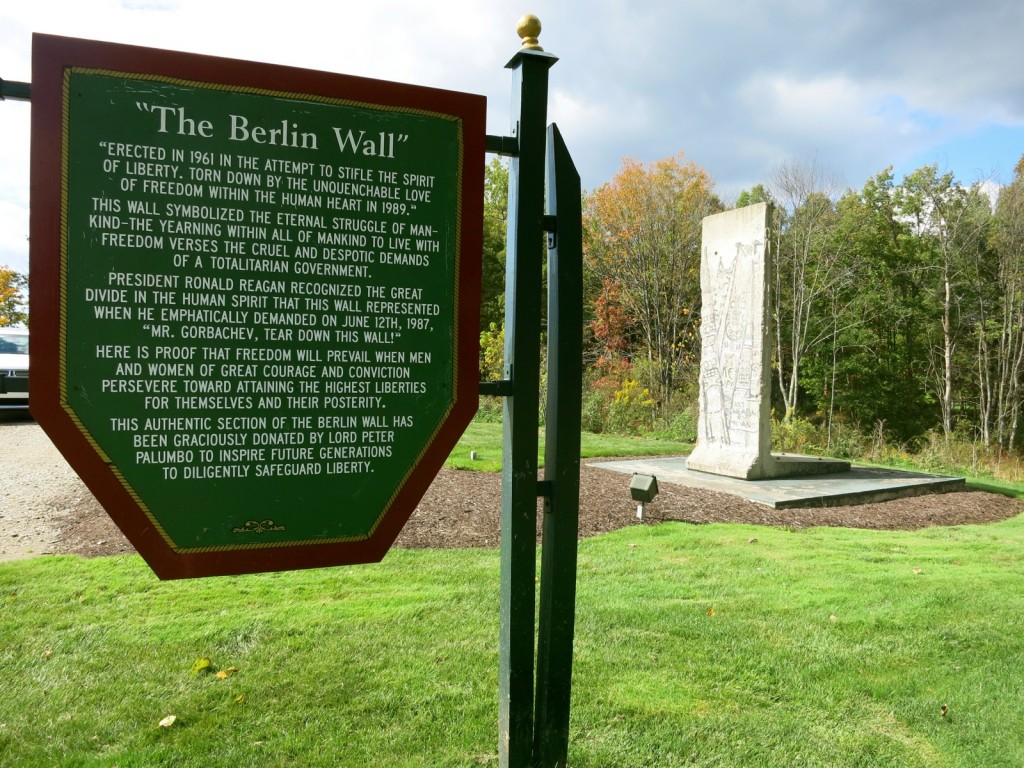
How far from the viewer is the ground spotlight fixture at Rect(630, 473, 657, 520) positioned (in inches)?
282

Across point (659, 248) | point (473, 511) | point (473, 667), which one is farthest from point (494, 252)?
point (473, 667)

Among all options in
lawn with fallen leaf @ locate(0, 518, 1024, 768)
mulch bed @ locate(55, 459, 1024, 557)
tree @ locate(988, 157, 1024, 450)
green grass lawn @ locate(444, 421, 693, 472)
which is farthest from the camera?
tree @ locate(988, 157, 1024, 450)

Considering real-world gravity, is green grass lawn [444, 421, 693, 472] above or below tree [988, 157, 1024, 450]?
below

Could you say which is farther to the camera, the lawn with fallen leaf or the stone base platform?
the stone base platform

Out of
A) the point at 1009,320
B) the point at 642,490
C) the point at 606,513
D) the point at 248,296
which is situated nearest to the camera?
the point at 248,296

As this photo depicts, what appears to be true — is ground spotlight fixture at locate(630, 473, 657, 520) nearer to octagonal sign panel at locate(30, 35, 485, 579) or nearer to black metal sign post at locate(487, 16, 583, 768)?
black metal sign post at locate(487, 16, 583, 768)

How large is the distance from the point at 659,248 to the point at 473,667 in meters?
22.8

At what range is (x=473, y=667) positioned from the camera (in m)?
3.43

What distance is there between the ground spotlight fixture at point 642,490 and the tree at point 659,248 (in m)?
17.3

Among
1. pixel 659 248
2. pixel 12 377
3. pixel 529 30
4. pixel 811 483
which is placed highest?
pixel 659 248

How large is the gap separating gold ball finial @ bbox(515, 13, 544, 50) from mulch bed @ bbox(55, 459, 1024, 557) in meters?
4.41

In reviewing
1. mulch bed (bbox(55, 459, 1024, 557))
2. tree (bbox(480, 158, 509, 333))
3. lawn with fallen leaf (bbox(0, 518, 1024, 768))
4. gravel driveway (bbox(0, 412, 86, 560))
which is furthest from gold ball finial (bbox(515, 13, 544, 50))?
tree (bbox(480, 158, 509, 333))

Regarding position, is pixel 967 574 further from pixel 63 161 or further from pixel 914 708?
pixel 63 161

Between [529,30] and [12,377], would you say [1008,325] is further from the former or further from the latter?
[12,377]
